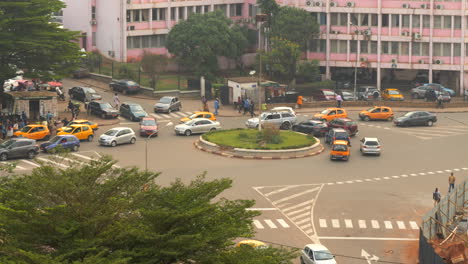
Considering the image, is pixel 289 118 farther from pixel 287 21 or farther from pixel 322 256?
pixel 322 256

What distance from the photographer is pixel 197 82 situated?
317 feet

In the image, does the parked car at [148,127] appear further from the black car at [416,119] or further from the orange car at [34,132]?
the black car at [416,119]

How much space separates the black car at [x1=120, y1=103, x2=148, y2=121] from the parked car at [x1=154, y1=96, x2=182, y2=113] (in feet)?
8.31

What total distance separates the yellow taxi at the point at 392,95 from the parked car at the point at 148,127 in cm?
2894

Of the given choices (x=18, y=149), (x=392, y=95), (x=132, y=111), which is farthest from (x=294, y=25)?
(x=18, y=149)

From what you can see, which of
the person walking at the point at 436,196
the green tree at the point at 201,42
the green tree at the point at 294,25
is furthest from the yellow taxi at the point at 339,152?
the green tree at the point at 294,25

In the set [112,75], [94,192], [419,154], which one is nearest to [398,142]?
[419,154]

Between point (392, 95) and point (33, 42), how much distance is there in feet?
123

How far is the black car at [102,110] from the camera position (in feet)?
273

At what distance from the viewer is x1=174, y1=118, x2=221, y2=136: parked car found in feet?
254

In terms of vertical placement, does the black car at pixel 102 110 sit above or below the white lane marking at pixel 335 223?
above

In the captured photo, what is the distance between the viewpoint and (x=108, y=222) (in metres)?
34.7

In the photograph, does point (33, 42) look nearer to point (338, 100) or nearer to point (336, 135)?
point (336, 135)

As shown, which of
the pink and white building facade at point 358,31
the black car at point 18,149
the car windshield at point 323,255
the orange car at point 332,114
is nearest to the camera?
the car windshield at point 323,255
